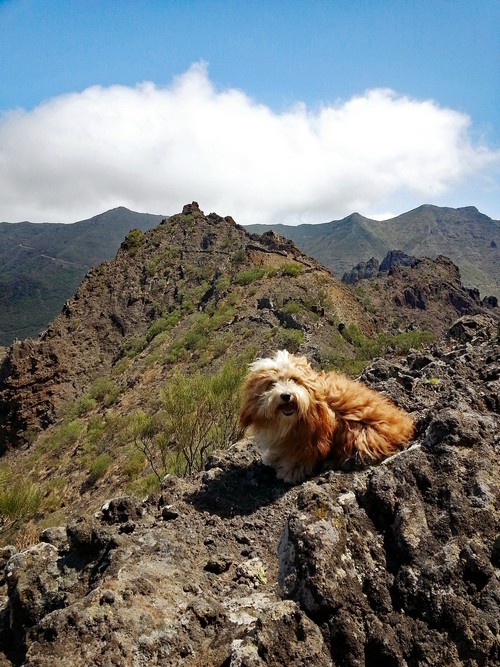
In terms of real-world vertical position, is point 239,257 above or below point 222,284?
above

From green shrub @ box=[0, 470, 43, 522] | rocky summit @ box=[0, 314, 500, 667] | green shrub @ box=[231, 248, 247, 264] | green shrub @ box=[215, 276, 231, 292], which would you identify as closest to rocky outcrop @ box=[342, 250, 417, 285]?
green shrub @ box=[231, 248, 247, 264]

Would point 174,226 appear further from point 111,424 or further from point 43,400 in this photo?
point 111,424

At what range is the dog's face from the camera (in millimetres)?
4066

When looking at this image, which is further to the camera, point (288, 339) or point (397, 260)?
point (397, 260)

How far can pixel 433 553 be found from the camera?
7.89 feet

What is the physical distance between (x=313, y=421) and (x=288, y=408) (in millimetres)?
250

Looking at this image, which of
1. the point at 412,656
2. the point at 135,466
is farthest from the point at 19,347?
the point at 412,656

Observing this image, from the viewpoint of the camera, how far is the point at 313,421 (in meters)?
4.07

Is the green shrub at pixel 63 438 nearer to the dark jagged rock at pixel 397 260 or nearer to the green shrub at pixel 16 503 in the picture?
the green shrub at pixel 16 503

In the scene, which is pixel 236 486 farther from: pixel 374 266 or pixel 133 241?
pixel 374 266

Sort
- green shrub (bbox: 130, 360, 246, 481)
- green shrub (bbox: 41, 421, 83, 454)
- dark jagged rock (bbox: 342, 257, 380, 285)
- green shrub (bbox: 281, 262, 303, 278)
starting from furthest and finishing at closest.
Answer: dark jagged rock (bbox: 342, 257, 380, 285) < green shrub (bbox: 281, 262, 303, 278) < green shrub (bbox: 41, 421, 83, 454) < green shrub (bbox: 130, 360, 246, 481)

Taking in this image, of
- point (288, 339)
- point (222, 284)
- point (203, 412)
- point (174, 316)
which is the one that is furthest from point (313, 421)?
point (174, 316)

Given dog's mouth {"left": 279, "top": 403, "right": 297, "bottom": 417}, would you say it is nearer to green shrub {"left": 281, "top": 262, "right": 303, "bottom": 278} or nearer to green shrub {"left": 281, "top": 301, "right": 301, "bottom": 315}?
green shrub {"left": 281, "top": 301, "right": 301, "bottom": 315}

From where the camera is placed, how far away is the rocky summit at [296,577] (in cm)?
202
